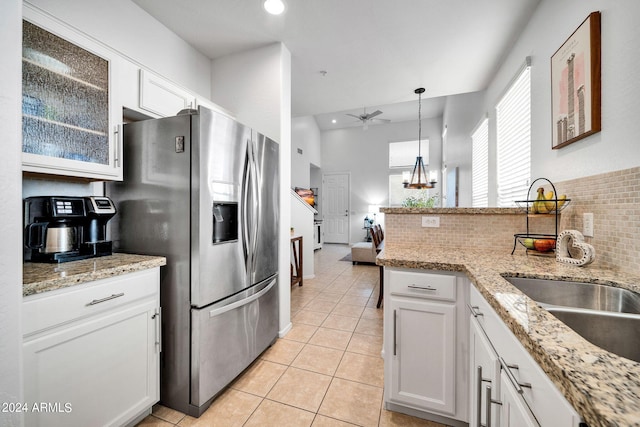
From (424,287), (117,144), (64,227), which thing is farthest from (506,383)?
(117,144)

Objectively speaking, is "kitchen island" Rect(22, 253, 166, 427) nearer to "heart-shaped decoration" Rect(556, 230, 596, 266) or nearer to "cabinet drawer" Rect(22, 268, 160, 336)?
"cabinet drawer" Rect(22, 268, 160, 336)

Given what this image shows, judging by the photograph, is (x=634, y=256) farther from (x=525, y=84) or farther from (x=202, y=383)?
(x=202, y=383)

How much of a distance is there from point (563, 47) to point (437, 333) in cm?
188

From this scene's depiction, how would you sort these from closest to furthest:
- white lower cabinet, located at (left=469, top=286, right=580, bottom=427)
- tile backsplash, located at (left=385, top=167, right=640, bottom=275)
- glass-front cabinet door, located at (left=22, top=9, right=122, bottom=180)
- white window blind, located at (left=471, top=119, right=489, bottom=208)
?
1. white lower cabinet, located at (left=469, top=286, right=580, bottom=427)
2. tile backsplash, located at (left=385, top=167, right=640, bottom=275)
3. glass-front cabinet door, located at (left=22, top=9, right=122, bottom=180)
4. white window blind, located at (left=471, top=119, right=489, bottom=208)

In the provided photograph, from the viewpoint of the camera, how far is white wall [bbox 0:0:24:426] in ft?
2.74

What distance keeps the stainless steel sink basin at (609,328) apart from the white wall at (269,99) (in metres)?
1.92

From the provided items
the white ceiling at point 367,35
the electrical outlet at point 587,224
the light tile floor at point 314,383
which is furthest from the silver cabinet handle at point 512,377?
the white ceiling at point 367,35

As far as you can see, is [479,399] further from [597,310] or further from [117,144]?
[117,144]

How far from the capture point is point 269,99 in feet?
7.81

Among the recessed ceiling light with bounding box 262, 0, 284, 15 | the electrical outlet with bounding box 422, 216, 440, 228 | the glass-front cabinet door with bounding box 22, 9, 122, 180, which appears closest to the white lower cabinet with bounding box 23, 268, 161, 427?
the glass-front cabinet door with bounding box 22, 9, 122, 180

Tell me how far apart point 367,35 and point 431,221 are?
1761 mm

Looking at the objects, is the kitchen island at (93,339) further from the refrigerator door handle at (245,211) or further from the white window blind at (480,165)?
the white window blind at (480,165)

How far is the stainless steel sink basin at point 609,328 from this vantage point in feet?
2.41

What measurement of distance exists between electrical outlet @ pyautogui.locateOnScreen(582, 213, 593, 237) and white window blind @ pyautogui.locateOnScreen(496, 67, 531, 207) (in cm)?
88
